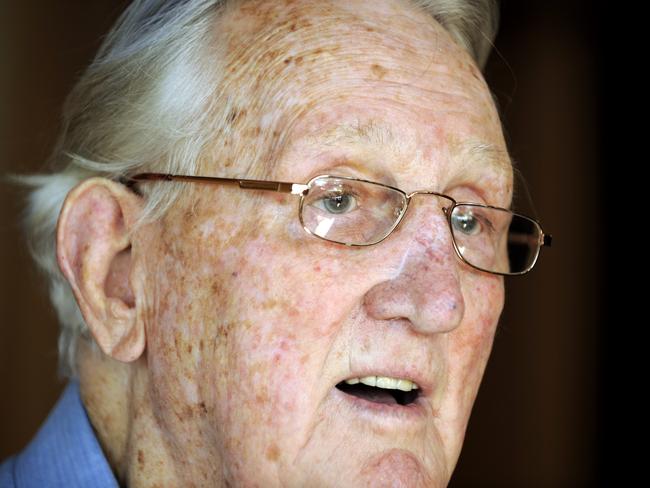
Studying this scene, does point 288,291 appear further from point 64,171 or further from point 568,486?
point 568,486

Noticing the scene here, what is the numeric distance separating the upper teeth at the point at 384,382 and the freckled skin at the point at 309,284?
44 millimetres

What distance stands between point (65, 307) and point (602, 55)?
3235 mm

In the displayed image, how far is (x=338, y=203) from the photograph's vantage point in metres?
1.58

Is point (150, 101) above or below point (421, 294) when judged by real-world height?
above

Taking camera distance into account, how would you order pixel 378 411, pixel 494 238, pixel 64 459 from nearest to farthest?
pixel 378 411, pixel 64 459, pixel 494 238

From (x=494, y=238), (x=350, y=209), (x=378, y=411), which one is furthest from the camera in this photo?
(x=494, y=238)

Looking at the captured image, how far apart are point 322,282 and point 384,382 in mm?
222

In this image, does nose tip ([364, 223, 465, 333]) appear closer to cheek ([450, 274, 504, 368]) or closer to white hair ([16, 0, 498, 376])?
cheek ([450, 274, 504, 368])

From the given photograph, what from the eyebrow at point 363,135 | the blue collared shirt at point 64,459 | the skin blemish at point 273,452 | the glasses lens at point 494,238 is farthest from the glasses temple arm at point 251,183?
the blue collared shirt at point 64,459

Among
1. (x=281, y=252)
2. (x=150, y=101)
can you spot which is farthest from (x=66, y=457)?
(x=150, y=101)

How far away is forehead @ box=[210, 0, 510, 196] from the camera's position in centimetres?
158

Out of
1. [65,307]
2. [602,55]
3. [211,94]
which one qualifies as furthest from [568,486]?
[211,94]

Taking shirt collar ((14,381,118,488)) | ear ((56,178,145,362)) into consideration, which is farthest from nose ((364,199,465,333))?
shirt collar ((14,381,118,488))

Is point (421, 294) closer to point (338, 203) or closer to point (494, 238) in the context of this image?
point (338, 203)
